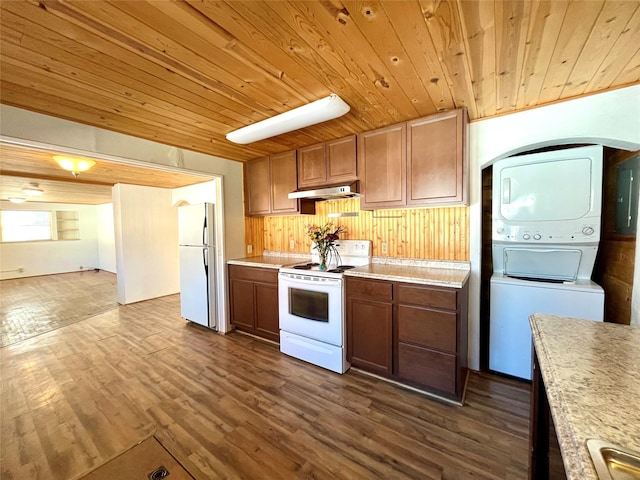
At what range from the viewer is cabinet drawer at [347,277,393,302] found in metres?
2.23

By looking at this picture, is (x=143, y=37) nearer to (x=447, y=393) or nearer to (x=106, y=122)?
(x=106, y=122)

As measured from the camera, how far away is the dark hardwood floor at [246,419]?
154 centimetres

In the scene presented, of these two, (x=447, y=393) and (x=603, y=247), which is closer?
(x=447, y=393)

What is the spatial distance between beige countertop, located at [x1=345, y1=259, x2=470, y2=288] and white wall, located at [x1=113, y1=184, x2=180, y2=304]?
179 inches

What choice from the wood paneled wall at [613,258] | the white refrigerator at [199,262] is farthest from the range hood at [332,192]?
the wood paneled wall at [613,258]

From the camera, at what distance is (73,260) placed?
27.5 feet

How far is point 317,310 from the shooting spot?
2.60 m

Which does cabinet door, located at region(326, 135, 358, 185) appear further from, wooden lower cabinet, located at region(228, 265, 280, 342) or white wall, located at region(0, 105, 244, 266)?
white wall, located at region(0, 105, 244, 266)

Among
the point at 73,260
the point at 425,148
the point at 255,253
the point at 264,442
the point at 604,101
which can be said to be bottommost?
the point at 264,442

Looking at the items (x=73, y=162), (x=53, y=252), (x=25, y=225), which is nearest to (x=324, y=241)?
(x=73, y=162)

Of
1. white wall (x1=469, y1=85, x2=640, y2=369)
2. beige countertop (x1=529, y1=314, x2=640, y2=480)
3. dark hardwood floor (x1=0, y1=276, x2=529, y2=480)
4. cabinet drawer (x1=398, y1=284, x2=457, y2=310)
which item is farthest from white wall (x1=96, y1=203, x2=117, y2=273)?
beige countertop (x1=529, y1=314, x2=640, y2=480)

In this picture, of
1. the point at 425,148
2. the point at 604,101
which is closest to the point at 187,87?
the point at 425,148

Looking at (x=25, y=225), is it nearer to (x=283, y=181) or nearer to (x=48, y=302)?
(x=48, y=302)

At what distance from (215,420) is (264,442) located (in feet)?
1.48
